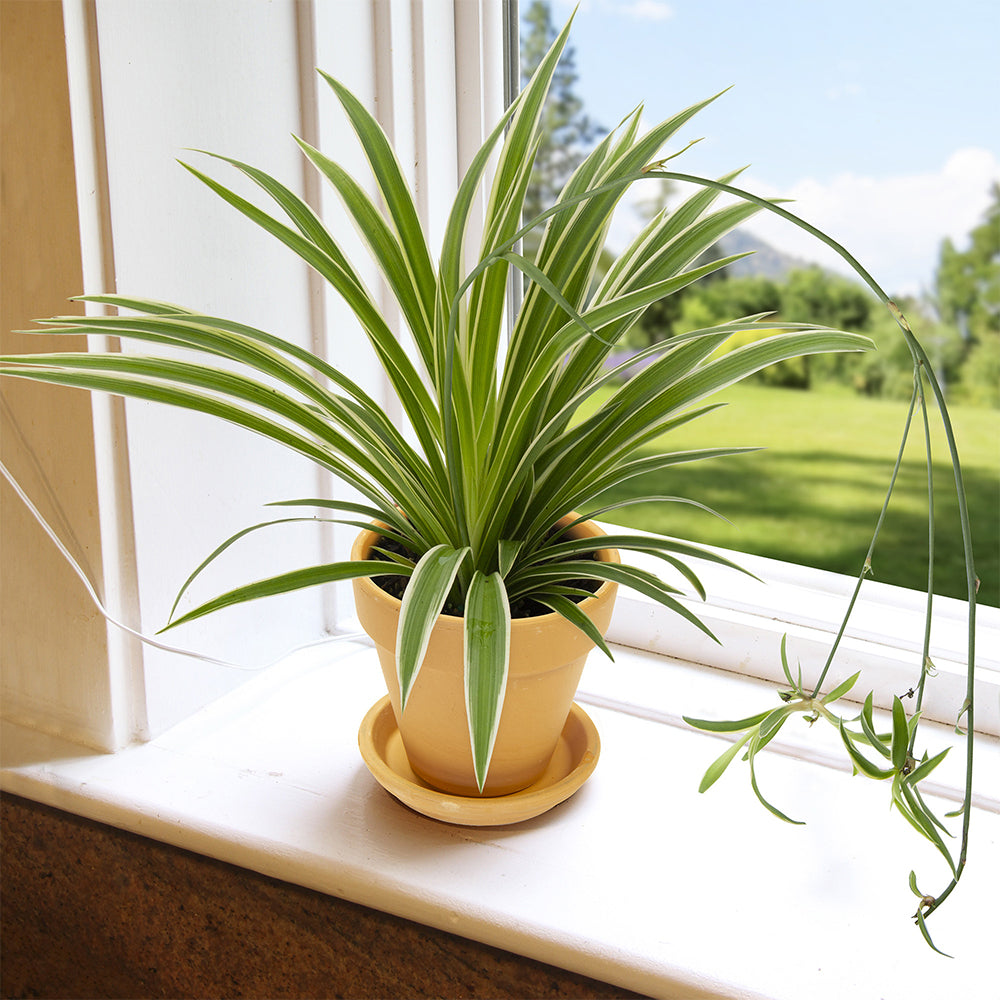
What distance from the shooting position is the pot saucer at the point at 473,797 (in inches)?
→ 33.5

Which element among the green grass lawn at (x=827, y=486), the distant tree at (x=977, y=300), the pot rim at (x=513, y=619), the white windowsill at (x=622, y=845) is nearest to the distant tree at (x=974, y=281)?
the distant tree at (x=977, y=300)

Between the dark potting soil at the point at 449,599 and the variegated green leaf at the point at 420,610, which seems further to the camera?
the dark potting soil at the point at 449,599

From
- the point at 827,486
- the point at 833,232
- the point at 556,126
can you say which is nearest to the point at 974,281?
the point at 833,232

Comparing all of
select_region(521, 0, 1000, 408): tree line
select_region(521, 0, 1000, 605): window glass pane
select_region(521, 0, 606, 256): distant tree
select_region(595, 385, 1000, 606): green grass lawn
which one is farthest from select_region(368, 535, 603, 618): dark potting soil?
select_region(521, 0, 1000, 408): tree line

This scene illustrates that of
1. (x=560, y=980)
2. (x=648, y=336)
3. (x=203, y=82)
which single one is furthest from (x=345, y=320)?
(x=648, y=336)

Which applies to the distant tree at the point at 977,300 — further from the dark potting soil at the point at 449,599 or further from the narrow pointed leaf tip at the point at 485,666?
the narrow pointed leaf tip at the point at 485,666

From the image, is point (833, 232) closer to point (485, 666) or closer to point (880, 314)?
point (880, 314)

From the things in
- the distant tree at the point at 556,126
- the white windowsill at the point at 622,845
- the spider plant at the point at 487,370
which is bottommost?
the white windowsill at the point at 622,845

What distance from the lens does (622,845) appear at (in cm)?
88

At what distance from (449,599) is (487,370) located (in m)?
0.20

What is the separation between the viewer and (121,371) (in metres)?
0.74

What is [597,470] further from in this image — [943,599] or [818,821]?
[943,599]

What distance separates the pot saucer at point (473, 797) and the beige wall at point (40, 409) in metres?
0.29

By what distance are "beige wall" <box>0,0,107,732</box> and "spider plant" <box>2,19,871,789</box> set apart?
0.15 meters
